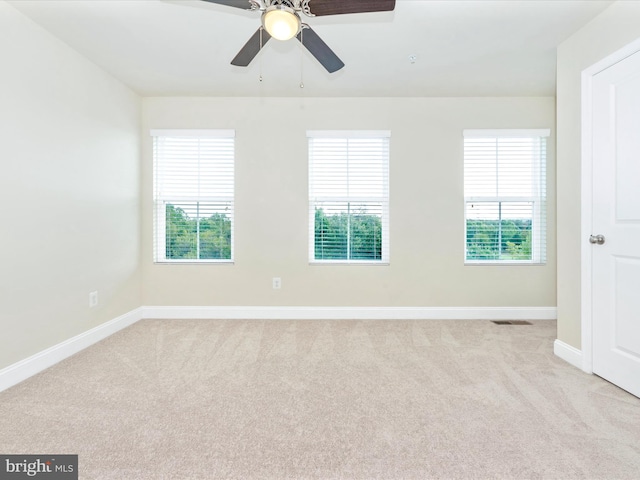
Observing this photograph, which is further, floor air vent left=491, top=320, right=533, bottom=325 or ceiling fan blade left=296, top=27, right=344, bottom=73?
floor air vent left=491, top=320, right=533, bottom=325

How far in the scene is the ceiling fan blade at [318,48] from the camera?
1.87 metres

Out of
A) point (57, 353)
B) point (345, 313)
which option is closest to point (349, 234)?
point (345, 313)

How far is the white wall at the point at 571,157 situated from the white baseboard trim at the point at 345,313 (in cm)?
110

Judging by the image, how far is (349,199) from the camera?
151 inches

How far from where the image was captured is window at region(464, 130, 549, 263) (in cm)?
380

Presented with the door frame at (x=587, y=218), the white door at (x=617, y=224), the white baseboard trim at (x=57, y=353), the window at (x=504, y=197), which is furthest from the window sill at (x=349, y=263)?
the white baseboard trim at (x=57, y=353)

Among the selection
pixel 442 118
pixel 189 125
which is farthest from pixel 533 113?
pixel 189 125

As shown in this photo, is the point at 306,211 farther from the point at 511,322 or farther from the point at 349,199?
the point at 511,322

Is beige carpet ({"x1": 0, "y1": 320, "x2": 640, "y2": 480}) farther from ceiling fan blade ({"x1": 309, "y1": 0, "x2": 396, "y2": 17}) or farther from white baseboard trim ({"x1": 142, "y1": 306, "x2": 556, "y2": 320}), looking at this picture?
ceiling fan blade ({"x1": 309, "y1": 0, "x2": 396, "y2": 17})

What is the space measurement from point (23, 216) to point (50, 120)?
2.62 ft

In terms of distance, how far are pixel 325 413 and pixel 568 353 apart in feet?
6.82

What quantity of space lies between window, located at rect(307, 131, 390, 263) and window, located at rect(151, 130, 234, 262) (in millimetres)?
1005

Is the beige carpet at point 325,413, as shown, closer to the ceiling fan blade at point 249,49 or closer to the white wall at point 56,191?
the white wall at point 56,191

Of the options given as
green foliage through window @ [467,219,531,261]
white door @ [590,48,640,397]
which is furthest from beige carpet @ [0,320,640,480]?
green foliage through window @ [467,219,531,261]
